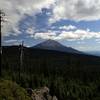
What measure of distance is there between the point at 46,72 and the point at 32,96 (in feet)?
383

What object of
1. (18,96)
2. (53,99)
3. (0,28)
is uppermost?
(0,28)

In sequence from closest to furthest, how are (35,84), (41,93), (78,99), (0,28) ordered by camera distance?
(41,93) → (0,28) → (78,99) → (35,84)

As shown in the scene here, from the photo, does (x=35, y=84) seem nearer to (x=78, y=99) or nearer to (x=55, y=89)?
(x=55, y=89)

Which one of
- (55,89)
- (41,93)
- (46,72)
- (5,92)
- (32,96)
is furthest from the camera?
(46,72)

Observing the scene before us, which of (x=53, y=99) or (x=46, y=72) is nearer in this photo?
(x=53, y=99)

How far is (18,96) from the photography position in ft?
99.5

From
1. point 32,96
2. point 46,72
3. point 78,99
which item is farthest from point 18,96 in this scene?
point 46,72

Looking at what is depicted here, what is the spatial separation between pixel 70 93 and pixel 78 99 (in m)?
9.81

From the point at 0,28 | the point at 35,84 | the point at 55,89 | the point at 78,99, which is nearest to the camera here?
the point at 0,28

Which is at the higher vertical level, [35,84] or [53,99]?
[53,99]

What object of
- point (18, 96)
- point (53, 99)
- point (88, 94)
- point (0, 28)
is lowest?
point (88, 94)

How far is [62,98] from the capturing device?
9750 centimetres

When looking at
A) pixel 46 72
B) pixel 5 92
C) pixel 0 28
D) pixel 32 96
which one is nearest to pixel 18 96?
pixel 5 92

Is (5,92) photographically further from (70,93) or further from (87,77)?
(87,77)
